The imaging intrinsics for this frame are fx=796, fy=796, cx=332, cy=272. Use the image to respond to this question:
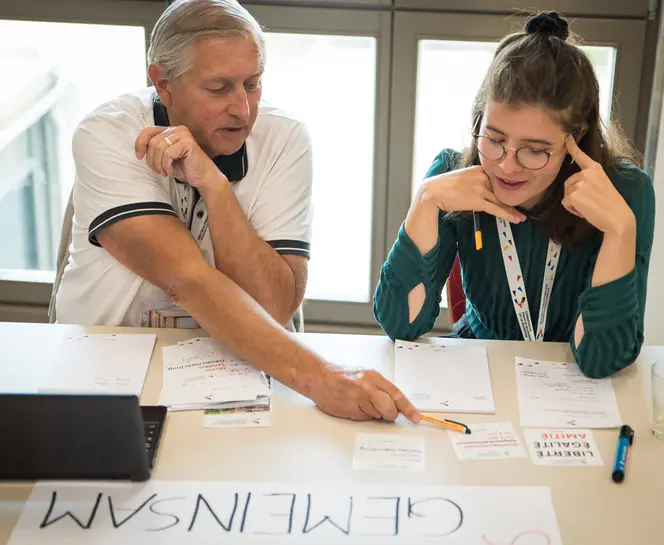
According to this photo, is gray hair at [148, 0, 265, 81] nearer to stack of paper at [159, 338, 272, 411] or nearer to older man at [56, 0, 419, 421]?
older man at [56, 0, 419, 421]

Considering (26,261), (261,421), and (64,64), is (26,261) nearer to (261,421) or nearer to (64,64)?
(64,64)

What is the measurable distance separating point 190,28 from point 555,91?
74 cm

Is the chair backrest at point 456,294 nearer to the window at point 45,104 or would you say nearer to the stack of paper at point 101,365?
the stack of paper at point 101,365

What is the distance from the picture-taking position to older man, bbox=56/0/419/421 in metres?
1.57

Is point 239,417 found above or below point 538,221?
below

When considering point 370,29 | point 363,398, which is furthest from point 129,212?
point 370,29

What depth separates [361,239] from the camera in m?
3.06

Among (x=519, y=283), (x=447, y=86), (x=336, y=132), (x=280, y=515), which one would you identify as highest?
(x=447, y=86)

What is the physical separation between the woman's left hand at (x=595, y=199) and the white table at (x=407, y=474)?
29 centimetres

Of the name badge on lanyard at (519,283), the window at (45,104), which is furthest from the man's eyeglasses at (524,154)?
the window at (45,104)

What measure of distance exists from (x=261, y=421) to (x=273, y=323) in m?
0.24

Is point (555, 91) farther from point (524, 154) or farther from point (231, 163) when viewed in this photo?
point (231, 163)

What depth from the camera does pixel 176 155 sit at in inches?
63.5

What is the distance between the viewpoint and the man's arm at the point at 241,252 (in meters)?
1.70
